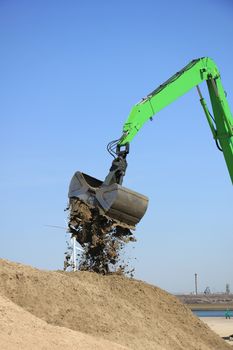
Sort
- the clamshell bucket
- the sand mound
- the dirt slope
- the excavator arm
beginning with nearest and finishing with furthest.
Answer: the dirt slope → the sand mound → the clamshell bucket → the excavator arm

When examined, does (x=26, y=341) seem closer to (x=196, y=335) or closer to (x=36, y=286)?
(x=36, y=286)

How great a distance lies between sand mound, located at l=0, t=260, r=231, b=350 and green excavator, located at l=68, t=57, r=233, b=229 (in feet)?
5.71

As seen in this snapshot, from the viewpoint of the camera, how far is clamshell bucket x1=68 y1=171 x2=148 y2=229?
14188mm

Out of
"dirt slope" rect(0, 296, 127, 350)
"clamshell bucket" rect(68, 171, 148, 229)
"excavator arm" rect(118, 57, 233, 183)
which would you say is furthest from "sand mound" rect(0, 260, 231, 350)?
"excavator arm" rect(118, 57, 233, 183)

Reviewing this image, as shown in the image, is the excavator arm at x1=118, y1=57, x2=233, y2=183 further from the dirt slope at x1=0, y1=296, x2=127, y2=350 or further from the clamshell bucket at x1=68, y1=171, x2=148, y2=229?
the dirt slope at x1=0, y1=296, x2=127, y2=350

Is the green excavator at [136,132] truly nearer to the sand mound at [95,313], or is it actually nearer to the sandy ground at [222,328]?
the sand mound at [95,313]

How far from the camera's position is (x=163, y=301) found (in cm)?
1534

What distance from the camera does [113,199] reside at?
14.1 m

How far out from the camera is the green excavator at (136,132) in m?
14.3

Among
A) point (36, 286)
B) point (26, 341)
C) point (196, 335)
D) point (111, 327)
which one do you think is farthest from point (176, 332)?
point (26, 341)

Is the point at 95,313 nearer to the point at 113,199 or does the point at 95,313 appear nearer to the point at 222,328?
the point at 113,199

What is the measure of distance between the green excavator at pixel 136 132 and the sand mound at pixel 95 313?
174cm


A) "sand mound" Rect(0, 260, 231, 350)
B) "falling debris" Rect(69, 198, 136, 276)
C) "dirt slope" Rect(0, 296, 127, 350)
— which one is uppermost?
"falling debris" Rect(69, 198, 136, 276)

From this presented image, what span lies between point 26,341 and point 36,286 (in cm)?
289
